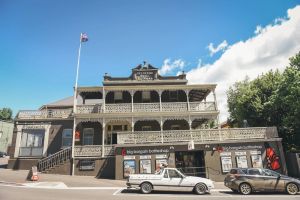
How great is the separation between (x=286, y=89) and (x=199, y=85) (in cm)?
877

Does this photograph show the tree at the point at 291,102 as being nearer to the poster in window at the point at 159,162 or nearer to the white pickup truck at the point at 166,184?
the poster in window at the point at 159,162

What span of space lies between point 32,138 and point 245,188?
70.4ft

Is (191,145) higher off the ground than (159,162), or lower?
higher

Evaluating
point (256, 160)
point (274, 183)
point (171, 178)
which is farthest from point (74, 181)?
point (256, 160)

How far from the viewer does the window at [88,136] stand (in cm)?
2476

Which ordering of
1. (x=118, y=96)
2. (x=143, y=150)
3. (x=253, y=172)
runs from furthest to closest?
(x=118, y=96), (x=143, y=150), (x=253, y=172)

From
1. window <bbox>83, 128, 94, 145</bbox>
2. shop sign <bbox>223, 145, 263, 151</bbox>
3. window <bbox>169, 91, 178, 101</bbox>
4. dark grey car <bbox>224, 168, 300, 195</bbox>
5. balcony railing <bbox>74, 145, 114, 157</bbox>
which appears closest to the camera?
dark grey car <bbox>224, 168, 300, 195</bbox>

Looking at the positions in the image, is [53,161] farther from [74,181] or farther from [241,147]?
[241,147]

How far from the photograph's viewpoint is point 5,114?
7169 centimetres

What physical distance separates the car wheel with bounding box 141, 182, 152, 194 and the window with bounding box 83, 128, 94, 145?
1313cm

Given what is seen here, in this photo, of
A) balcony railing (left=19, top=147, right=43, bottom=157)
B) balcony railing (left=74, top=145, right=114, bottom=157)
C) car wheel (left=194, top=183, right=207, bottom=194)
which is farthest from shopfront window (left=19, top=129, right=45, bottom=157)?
car wheel (left=194, top=183, right=207, bottom=194)

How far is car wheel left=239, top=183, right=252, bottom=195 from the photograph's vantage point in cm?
1349

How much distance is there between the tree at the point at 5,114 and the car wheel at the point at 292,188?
259ft

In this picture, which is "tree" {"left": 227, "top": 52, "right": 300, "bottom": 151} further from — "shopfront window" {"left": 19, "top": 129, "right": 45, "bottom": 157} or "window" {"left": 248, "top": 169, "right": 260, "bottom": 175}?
"shopfront window" {"left": 19, "top": 129, "right": 45, "bottom": 157}
